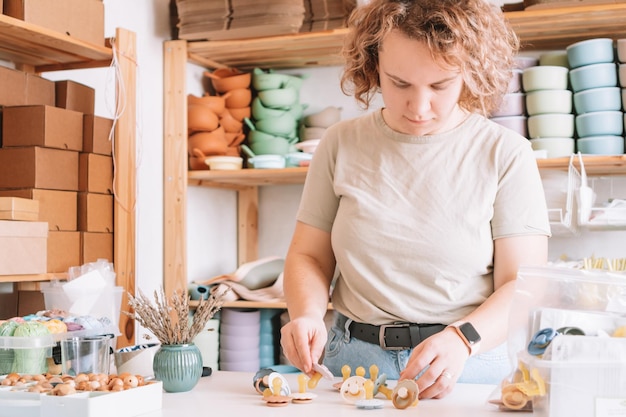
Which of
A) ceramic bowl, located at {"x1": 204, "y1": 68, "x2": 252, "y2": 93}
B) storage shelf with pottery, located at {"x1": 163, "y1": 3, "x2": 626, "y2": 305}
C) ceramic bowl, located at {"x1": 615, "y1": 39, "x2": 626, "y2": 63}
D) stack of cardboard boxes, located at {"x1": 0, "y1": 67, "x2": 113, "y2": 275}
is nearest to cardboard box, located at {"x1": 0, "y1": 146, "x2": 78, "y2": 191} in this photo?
stack of cardboard boxes, located at {"x1": 0, "y1": 67, "x2": 113, "y2": 275}

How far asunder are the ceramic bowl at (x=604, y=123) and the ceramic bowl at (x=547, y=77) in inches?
5.3

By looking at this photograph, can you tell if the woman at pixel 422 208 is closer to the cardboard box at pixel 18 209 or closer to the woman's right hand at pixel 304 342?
the woman's right hand at pixel 304 342

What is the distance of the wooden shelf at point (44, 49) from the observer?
201cm

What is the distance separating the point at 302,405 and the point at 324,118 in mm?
1817

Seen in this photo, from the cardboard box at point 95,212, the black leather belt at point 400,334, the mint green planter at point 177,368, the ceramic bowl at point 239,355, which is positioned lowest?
the ceramic bowl at point 239,355

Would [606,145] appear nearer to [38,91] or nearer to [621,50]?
[621,50]

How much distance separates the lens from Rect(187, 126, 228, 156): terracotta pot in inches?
110

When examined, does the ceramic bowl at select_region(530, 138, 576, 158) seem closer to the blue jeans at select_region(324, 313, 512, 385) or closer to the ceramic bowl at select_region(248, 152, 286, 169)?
the ceramic bowl at select_region(248, 152, 286, 169)

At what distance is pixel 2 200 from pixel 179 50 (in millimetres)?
1046

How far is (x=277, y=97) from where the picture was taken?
286 cm

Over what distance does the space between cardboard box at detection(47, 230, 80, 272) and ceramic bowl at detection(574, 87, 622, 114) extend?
1.53 meters

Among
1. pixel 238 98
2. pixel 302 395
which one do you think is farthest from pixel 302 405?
pixel 238 98

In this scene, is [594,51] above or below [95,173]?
above

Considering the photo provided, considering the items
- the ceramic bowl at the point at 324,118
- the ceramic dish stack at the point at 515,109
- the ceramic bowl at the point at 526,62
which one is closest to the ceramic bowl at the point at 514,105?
the ceramic dish stack at the point at 515,109
